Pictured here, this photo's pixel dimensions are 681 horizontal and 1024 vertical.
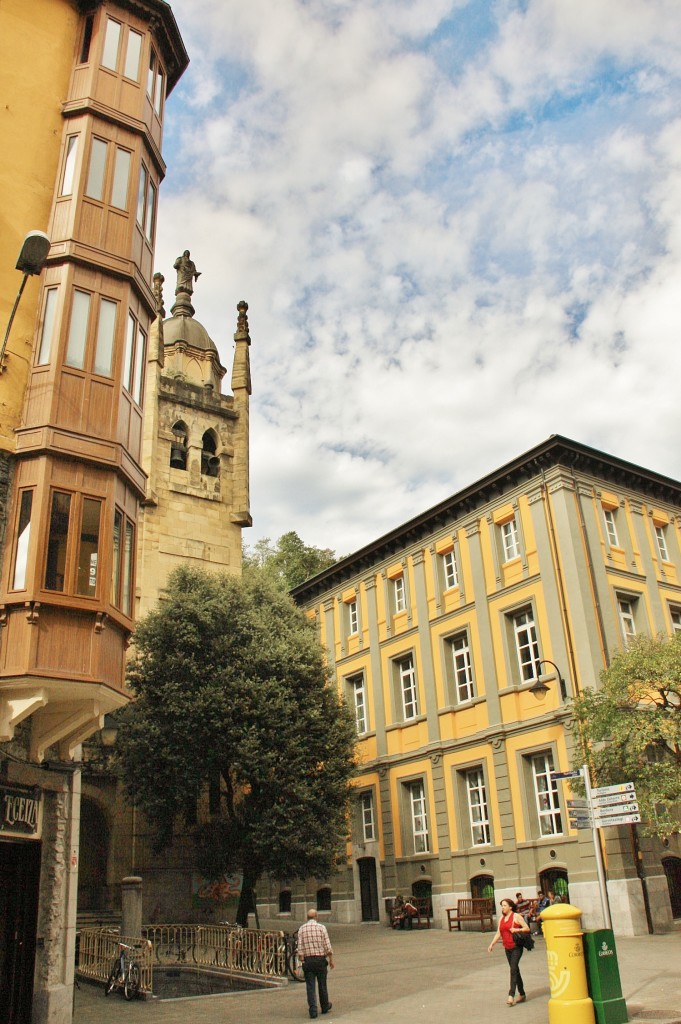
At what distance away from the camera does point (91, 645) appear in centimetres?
1216

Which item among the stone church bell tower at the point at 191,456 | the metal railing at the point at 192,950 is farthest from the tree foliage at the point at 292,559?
the metal railing at the point at 192,950

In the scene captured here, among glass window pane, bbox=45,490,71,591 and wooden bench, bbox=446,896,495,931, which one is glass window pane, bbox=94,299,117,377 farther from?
wooden bench, bbox=446,896,495,931

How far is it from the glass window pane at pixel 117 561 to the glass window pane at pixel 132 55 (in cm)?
901

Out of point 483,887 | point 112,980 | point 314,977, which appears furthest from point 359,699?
point 314,977

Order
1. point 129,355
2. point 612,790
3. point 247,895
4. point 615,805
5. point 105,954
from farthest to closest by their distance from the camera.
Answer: point 247,895, point 105,954, point 129,355, point 615,805, point 612,790

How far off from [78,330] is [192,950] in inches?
526

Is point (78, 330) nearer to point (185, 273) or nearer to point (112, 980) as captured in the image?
point (112, 980)

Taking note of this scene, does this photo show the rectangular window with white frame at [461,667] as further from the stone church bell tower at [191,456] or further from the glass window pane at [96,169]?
the glass window pane at [96,169]

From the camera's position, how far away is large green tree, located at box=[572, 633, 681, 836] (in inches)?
754

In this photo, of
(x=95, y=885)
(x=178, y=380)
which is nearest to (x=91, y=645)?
(x=95, y=885)

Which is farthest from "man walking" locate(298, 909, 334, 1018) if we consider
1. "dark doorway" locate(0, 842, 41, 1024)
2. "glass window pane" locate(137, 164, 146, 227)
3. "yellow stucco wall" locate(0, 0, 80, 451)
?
"glass window pane" locate(137, 164, 146, 227)

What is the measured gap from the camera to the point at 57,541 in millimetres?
12352

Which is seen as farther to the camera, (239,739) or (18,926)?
(239,739)

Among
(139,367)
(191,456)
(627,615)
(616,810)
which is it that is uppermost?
(191,456)
